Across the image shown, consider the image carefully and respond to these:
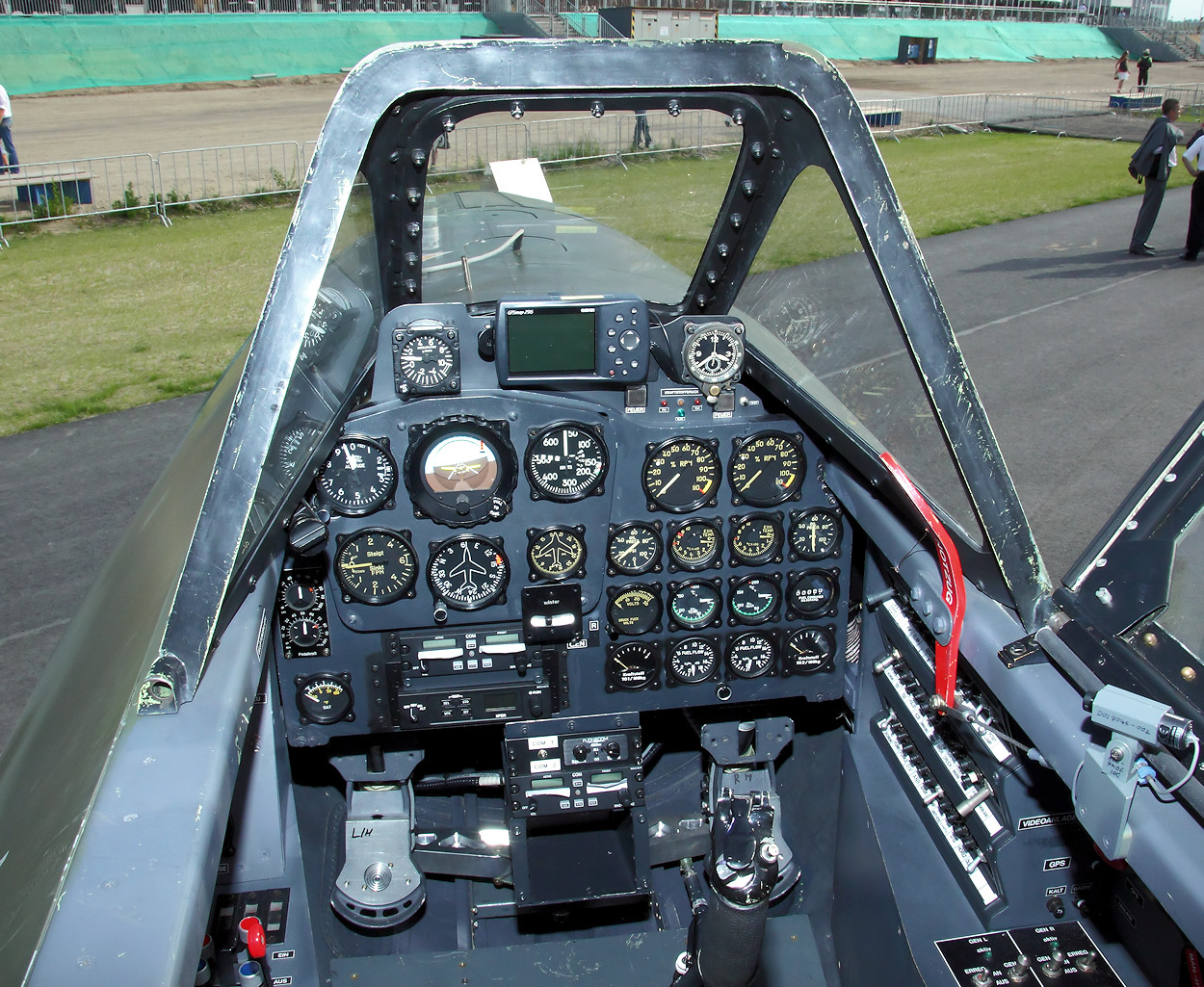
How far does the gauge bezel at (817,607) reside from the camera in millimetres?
2990

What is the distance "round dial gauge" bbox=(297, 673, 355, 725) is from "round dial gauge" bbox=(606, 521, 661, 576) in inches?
35.2

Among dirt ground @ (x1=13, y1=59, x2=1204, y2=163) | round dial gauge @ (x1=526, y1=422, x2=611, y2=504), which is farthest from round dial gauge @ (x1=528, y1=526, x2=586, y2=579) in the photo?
dirt ground @ (x1=13, y1=59, x2=1204, y2=163)

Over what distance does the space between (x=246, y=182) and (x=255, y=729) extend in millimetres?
12042

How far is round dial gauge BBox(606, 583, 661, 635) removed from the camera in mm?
2953

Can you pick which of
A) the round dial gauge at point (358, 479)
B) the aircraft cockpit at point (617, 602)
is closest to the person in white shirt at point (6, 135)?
the aircraft cockpit at point (617, 602)

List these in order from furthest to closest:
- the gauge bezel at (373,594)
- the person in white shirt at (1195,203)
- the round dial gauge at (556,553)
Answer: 1. the person in white shirt at (1195,203)
2. the round dial gauge at (556,553)
3. the gauge bezel at (373,594)

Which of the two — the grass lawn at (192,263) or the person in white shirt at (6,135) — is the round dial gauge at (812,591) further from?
the person in white shirt at (6,135)

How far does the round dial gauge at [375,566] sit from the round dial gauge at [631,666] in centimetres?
68

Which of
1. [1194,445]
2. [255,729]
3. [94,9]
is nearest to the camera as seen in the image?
[1194,445]

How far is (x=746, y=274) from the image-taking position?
9.41 ft

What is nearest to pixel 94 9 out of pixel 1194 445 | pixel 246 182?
pixel 246 182

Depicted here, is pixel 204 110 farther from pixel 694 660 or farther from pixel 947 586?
pixel 947 586

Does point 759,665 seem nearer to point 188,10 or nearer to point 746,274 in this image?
point 746,274

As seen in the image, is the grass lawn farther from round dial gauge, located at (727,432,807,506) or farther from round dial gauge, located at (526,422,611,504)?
round dial gauge, located at (526,422,611,504)
